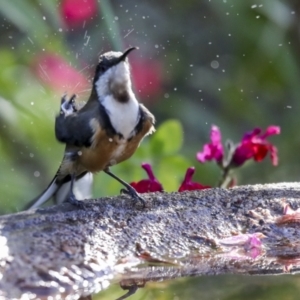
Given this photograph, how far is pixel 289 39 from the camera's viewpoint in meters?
3.55

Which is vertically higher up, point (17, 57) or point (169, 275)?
point (17, 57)

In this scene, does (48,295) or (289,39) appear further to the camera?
(289,39)

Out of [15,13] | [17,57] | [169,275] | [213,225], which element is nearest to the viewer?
[169,275]

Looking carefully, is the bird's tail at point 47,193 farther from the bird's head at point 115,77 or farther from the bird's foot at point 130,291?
the bird's foot at point 130,291

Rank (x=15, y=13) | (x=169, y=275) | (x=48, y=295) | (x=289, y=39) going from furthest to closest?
1. (x=289, y=39)
2. (x=15, y=13)
3. (x=169, y=275)
4. (x=48, y=295)

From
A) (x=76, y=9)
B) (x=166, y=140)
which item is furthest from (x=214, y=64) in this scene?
(x=166, y=140)

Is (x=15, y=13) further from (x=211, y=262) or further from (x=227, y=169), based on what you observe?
(x=211, y=262)

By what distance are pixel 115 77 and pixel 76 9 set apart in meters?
0.90

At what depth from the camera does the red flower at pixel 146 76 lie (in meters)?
3.04

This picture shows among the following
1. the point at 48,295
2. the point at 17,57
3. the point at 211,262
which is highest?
the point at 17,57

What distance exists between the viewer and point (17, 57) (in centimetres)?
255

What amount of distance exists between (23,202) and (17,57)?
0.48 meters

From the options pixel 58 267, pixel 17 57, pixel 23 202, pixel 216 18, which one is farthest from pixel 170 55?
pixel 58 267

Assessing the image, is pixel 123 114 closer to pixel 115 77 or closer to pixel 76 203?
pixel 115 77
